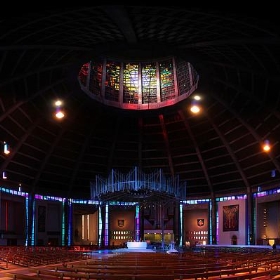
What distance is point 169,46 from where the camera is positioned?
32812 mm

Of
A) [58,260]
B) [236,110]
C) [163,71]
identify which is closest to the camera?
[58,260]

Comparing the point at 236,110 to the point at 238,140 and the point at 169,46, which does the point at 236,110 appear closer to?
the point at 238,140

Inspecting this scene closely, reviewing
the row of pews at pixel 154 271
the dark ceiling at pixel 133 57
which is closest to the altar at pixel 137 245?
the dark ceiling at pixel 133 57

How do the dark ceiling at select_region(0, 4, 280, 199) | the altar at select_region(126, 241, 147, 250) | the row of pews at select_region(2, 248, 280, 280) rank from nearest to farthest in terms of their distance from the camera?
the row of pews at select_region(2, 248, 280, 280) < the dark ceiling at select_region(0, 4, 280, 199) < the altar at select_region(126, 241, 147, 250)

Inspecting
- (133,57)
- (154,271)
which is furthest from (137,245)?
(154,271)

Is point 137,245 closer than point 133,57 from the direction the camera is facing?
No

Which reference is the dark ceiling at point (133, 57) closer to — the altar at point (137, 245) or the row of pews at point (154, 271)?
the row of pews at point (154, 271)

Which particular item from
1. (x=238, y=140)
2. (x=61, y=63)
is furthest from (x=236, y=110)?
(x=61, y=63)

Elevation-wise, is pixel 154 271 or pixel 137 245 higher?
pixel 154 271

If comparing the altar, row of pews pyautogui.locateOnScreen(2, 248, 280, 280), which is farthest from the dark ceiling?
the altar

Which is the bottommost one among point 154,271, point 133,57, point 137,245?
point 137,245

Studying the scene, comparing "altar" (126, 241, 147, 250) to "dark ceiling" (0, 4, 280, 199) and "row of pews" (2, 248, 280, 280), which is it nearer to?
"dark ceiling" (0, 4, 280, 199)

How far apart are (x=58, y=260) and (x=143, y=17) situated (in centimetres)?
1696

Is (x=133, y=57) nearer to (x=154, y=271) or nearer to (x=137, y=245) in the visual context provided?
(x=137, y=245)
